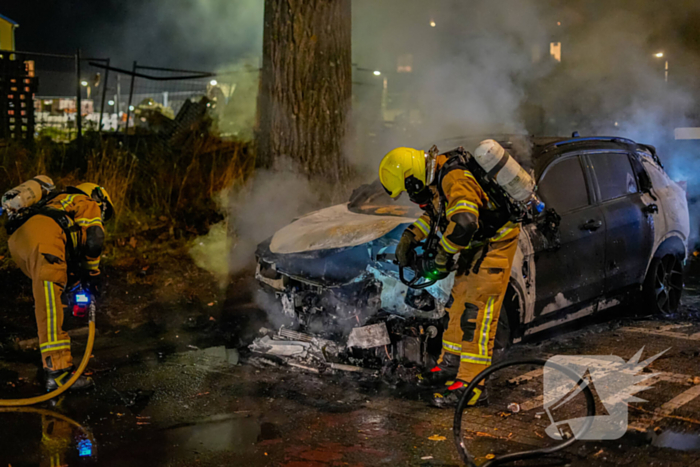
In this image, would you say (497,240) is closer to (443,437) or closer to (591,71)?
(443,437)

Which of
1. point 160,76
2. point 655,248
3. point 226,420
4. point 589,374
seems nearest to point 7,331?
point 226,420

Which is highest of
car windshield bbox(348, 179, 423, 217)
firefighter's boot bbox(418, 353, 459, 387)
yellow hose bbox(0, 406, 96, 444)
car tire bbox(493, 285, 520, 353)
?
car windshield bbox(348, 179, 423, 217)

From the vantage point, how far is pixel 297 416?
12.9 ft

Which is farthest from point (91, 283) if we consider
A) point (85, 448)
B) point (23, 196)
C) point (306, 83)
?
point (306, 83)

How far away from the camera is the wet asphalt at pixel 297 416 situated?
3.37m

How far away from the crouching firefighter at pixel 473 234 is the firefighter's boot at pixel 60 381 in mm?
2399

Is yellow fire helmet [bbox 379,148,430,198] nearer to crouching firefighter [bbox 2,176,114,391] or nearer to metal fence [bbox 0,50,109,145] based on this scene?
crouching firefighter [bbox 2,176,114,391]

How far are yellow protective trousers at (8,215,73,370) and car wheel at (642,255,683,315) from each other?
4.94 meters

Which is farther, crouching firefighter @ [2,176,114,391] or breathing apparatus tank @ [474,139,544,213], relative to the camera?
crouching firefighter @ [2,176,114,391]

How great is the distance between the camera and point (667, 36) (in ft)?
51.6

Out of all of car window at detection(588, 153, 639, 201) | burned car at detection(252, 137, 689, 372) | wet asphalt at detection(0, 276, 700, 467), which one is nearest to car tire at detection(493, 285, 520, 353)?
burned car at detection(252, 137, 689, 372)

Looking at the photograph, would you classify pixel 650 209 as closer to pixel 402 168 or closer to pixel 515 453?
pixel 402 168

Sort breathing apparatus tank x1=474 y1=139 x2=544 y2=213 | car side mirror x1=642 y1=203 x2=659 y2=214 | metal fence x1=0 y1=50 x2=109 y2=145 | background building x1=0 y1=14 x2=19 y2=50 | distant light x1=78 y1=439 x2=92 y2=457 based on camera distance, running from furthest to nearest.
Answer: background building x1=0 y1=14 x2=19 y2=50
metal fence x1=0 y1=50 x2=109 y2=145
car side mirror x1=642 y1=203 x2=659 y2=214
breathing apparatus tank x1=474 y1=139 x2=544 y2=213
distant light x1=78 y1=439 x2=92 y2=457

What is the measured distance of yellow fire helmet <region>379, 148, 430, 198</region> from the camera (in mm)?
4012
